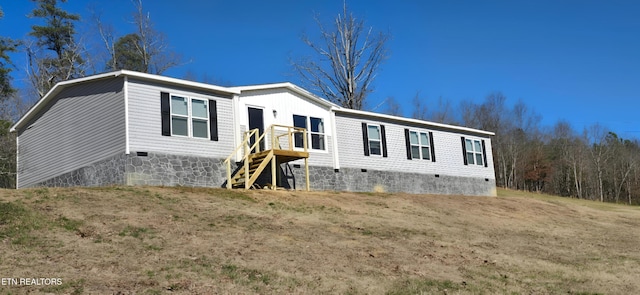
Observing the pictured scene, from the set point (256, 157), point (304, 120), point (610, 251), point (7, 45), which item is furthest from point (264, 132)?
point (7, 45)

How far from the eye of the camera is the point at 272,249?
35.5 feet

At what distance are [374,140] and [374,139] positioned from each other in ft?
0.15

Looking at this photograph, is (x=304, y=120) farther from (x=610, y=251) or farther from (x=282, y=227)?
(x=610, y=251)

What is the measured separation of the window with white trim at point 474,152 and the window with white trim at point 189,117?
14266 millimetres

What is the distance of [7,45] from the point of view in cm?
3106

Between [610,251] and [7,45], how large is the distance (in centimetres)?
3071

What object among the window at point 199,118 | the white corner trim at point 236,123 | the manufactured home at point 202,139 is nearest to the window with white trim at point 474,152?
the manufactured home at point 202,139

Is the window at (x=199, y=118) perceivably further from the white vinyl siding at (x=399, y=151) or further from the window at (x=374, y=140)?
the window at (x=374, y=140)

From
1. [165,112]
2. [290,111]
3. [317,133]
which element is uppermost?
[290,111]

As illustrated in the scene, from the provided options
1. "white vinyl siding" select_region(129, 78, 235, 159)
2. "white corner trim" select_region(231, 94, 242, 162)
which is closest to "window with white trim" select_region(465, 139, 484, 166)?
"white corner trim" select_region(231, 94, 242, 162)

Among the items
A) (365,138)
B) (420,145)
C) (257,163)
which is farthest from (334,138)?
(420,145)

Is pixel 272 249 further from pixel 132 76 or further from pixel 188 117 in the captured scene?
pixel 132 76

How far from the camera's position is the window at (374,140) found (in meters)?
23.4

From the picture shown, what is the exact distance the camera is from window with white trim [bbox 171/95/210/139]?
17.9 m
